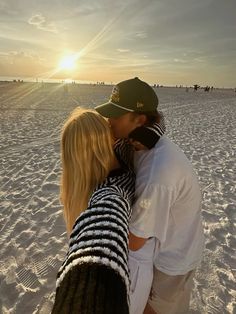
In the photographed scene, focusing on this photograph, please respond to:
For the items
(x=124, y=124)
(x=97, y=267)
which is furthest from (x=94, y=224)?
(x=124, y=124)

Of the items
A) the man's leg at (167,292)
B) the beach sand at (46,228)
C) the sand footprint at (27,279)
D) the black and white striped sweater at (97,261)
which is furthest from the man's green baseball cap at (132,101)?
the sand footprint at (27,279)

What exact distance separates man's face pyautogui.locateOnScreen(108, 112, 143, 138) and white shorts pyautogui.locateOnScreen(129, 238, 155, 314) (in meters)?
0.67

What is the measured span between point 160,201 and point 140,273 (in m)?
0.49

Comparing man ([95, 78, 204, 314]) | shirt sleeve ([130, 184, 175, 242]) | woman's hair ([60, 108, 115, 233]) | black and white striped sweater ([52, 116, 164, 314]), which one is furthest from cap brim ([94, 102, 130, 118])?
black and white striped sweater ([52, 116, 164, 314])

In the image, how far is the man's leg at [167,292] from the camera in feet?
6.27

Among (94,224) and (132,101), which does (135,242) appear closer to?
(94,224)

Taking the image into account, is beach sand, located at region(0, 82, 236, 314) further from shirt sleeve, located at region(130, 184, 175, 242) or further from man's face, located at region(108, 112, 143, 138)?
man's face, located at region(108, 112, 143, 138)

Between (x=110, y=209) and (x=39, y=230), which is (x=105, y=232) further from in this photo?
(x=39, y=230)

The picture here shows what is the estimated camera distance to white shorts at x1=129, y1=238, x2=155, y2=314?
1.64 m

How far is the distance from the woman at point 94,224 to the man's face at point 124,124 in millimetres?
226

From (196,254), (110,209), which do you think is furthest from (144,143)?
(196,254)

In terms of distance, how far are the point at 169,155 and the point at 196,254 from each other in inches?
32.5

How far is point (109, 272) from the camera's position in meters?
0.80

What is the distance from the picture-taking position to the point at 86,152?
1.49 meters
